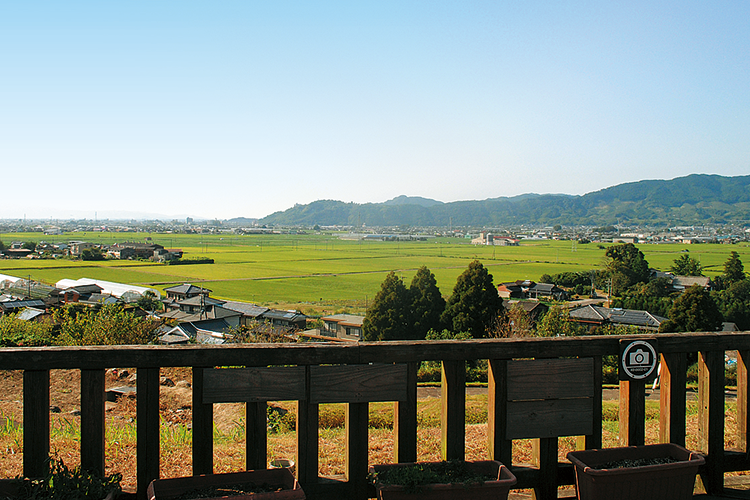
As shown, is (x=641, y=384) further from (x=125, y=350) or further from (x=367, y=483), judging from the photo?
(x=125, y=350)

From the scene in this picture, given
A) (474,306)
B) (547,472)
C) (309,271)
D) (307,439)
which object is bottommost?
(309,271)

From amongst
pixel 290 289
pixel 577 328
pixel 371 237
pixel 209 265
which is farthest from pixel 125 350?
pixel 371 237

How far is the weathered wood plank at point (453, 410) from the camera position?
95.8 inches

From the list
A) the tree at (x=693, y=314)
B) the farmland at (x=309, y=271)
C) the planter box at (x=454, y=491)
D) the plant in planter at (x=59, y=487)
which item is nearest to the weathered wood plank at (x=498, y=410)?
the planter box at (x=454, y=491)

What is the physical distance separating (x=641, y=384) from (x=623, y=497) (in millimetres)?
542

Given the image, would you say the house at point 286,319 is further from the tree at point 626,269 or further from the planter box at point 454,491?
the tree at point 626,269

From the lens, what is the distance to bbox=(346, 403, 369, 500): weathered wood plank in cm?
237

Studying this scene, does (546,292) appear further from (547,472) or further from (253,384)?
(253,384)

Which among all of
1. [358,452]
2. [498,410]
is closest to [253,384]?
[358,452]

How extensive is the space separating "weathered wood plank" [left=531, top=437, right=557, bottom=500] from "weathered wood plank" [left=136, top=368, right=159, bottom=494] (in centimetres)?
173

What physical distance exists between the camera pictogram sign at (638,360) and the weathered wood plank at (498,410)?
601 mm

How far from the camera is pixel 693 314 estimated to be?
2836 cm

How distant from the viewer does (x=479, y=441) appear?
4.39 m

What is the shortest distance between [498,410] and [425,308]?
2878cm
